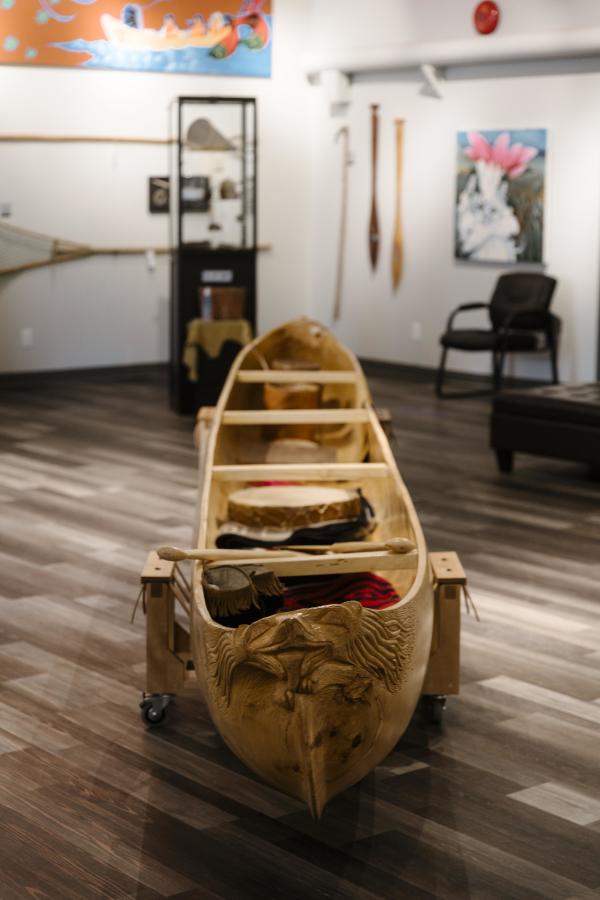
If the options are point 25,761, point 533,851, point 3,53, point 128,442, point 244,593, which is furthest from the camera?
point 3,53

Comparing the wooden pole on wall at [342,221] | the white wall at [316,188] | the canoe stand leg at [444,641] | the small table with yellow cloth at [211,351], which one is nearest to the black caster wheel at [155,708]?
the canoe stand leg at [444,641]

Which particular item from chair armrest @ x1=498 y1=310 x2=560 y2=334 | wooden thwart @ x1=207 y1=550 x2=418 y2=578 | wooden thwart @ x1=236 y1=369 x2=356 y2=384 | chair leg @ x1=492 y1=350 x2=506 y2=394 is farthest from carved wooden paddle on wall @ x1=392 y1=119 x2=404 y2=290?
wooden thwart @ x1=207 y1=550 x2=418 y2=578

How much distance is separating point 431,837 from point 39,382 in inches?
322

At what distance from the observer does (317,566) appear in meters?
3.33

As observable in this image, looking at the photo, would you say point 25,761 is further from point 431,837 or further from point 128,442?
point 128,442

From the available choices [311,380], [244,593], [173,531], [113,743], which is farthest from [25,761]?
[311,380]

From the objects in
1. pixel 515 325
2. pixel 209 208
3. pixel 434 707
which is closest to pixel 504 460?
pixel 515 325

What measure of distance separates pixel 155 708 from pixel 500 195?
723cm

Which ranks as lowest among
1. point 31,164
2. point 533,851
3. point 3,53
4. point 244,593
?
point 533,851

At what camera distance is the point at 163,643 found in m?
3.59

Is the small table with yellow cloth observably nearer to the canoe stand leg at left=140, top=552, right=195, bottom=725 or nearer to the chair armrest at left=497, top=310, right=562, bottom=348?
the chair armrest at left=497, top=310, right=562, bottom=348

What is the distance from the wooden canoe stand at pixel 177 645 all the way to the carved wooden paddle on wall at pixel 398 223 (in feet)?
25.3

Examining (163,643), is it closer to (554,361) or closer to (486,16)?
(554,361)

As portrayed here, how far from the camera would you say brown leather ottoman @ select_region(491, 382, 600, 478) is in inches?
266
